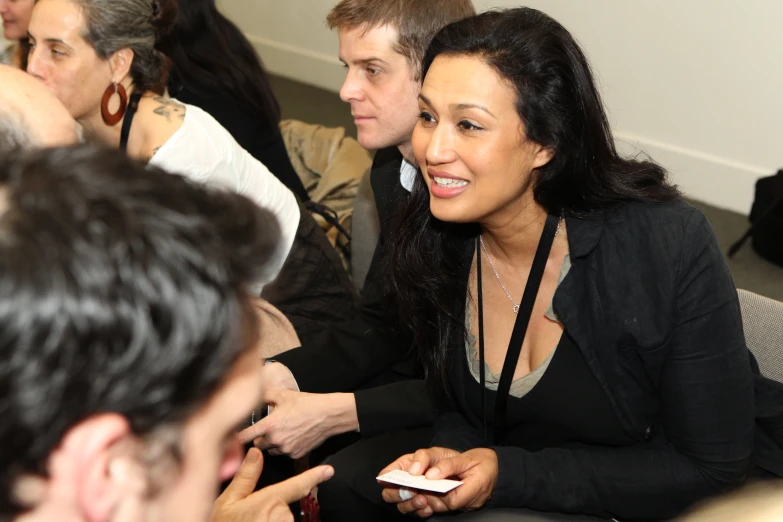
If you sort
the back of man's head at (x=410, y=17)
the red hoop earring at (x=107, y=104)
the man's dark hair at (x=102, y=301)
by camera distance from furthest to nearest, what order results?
the red hoop earring at (x=107, y=104) → the back of man's head at (x=410, y=17) → the man's dark hair at (x=102, y=301)

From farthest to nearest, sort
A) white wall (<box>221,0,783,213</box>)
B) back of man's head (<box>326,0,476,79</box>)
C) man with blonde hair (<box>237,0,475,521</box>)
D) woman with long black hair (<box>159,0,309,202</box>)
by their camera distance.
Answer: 1. white wall (<box>221,0,783,213</box>)
2. woman with long black hair (<box>159,0,309,202</box>)
3. back of man's head (<box>326,0,476,79</box>)
4. man with blonde hair (<box>237,0,475,521</box>)

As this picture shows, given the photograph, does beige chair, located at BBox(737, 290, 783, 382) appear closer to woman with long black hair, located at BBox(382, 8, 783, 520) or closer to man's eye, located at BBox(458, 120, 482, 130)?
woman with long black hair, located at BBox(382, 8, 783, 520)

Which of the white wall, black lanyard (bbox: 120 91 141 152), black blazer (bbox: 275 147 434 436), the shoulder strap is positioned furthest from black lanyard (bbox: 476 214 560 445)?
the white wall

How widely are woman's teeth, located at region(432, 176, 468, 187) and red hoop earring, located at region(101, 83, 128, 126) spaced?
1218mm

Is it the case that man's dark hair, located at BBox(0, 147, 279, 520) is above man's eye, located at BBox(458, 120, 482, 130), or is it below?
above

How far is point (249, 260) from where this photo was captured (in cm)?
74

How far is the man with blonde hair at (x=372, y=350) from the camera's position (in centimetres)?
199

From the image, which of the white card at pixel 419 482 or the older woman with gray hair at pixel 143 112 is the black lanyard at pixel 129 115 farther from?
the white card at pixel 419 482

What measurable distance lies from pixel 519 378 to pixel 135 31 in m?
1.61

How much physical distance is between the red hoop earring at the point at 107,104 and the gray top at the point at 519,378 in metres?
1.32

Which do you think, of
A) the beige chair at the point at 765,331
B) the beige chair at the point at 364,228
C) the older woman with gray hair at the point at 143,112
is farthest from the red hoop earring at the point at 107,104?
the beige chair at the point at 765,331

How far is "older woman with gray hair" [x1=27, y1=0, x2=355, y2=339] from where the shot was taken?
240cm

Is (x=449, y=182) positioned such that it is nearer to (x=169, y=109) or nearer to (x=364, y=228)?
(x=364, y=228)

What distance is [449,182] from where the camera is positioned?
1749 millimetres
